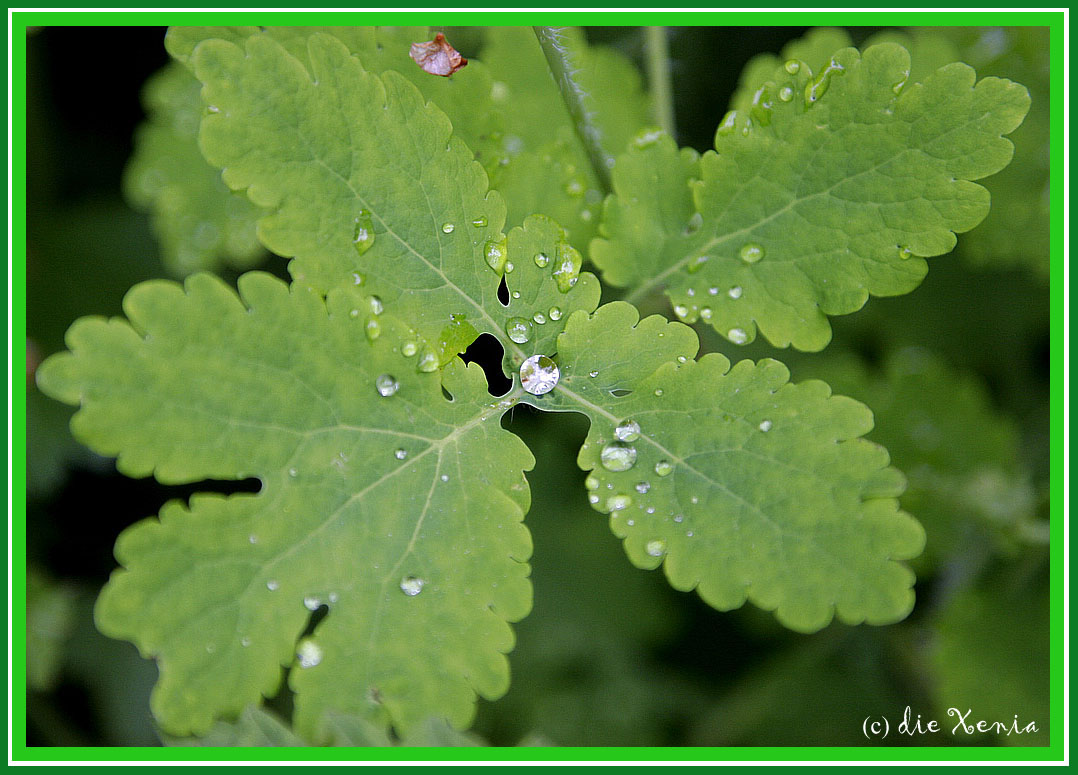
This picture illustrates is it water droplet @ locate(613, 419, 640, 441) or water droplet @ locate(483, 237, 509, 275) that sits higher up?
water droplet @ locate(483, 237, 509, 275)

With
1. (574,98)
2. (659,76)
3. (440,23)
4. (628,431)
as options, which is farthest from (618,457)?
(659,76)

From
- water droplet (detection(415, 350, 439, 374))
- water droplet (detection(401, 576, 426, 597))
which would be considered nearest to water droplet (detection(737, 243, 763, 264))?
water droplet (detection(415, 350, 439, 374))

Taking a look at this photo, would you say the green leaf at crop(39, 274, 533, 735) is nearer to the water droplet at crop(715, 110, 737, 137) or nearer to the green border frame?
the green border frame

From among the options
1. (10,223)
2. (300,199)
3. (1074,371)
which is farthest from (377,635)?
(1074,371)

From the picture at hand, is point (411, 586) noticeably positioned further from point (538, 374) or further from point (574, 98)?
point (574, 98)

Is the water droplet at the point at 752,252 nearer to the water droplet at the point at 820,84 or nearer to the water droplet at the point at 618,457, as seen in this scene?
the water droplet at the point at 820,84

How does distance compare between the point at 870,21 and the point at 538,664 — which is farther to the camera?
the point at 538,664

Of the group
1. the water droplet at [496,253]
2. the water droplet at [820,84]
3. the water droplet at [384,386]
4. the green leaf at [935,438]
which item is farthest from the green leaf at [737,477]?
the green leaf at [935,438]

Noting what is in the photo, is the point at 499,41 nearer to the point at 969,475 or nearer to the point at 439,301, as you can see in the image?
the point at 439,301
